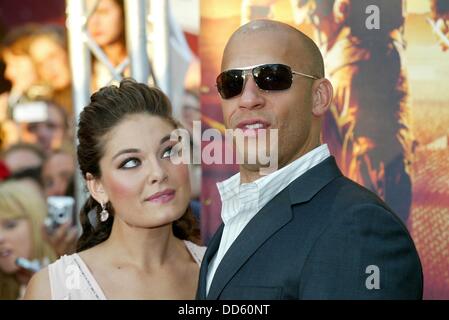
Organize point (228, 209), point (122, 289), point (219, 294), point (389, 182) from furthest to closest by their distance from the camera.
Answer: point (389, 182) → point (122, 289) → point (228, 209) → point (219, 294)

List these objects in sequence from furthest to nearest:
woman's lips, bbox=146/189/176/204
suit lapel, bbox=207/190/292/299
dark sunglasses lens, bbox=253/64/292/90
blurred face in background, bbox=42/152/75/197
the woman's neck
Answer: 1. blurred face in background, bbox=42/152/75/197
2. the woman's neck
3. woman's lips, bbox=146/189/176/204
4. dark sunglasses lens, bbox=253/64/292/90
5. suit lapel, bbox=207/190/292/299

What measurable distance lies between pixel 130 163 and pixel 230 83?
65cm

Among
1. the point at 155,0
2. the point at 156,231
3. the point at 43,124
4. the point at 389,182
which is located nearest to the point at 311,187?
the point at 156,231

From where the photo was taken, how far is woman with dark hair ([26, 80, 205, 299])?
2824 millimetres

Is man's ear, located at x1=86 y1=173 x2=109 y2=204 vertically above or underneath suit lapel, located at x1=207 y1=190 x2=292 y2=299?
above

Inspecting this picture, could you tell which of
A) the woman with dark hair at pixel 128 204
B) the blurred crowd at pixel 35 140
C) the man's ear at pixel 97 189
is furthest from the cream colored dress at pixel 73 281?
the blurred crowd at pixel 35 140

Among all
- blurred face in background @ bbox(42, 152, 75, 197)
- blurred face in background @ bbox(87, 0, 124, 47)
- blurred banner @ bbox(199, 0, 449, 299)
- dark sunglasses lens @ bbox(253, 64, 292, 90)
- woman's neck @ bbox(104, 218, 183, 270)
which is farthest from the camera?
blurred face in background @ bbox(42, 152, 75, 197)

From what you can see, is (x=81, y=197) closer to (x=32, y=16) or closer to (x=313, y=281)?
(x=32, y=16)

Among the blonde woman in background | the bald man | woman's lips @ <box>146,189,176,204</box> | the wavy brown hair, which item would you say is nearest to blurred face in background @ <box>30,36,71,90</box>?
the blonde woman in background

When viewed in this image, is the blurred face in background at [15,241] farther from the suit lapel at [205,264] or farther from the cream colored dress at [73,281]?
the suit lapel at [205,264]

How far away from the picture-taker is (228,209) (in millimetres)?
2396

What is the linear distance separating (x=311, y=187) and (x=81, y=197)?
2160 millimetres

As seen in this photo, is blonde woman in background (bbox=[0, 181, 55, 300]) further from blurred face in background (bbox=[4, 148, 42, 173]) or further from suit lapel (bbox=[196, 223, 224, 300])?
suit lapel (bbox=[196, 223, 224, 300])

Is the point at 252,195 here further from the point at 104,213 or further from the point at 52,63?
the point at 52,63
